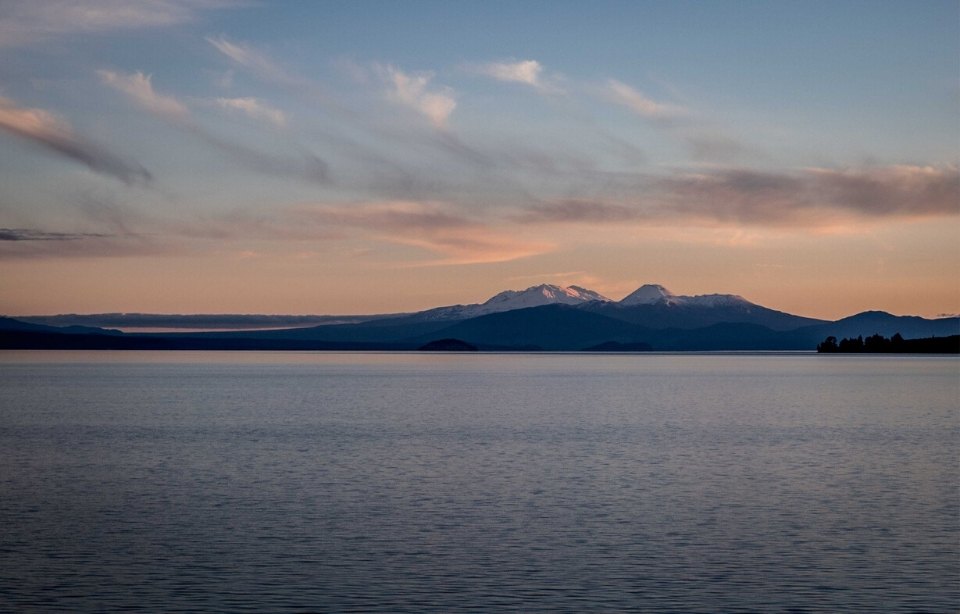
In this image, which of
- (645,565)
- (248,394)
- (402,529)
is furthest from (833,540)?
(248,394)

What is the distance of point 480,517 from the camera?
102 ft

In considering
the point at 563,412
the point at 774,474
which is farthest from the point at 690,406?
the point at 774,474

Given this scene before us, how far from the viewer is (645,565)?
82.3 feet

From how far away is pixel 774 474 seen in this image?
1635 inches

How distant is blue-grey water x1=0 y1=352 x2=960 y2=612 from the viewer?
2244cm

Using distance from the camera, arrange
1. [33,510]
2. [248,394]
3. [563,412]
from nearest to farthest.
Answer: [33,510]
[563,412]
[248,394]

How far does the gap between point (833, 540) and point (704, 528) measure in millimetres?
3515

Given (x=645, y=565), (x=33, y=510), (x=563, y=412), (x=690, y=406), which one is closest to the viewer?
(x=645, y=565)

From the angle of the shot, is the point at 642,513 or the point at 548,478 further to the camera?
the point at 548,478

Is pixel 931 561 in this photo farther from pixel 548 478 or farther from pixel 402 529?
pixel 548 478

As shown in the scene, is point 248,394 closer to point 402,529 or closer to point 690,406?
point 690,406

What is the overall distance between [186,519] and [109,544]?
13.0ft

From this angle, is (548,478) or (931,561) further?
(548,478)

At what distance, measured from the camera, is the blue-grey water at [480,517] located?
22438mm
